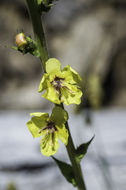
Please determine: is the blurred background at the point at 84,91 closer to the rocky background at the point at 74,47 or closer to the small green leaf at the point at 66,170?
the rocky background at the point at 74,47

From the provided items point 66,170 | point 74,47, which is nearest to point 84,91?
point 66,170

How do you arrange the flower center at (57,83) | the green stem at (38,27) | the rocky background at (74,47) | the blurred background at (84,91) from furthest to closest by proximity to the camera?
the rocky background at (74,47) < the blurred background at (84,91) < the flower center at (57,83) < the green stem at (38,27)

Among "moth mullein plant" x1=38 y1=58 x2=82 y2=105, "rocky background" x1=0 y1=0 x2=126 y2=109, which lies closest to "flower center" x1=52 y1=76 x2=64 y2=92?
"moth mullein plant" x1=38 y1=58 x2=82 y2=105

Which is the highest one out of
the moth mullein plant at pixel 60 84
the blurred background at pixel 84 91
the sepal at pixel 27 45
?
the sepal at pixel 27 45

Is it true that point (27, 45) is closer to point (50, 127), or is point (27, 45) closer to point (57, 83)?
point (57, 83)

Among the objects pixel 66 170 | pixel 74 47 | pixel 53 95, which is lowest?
pixel 74 47

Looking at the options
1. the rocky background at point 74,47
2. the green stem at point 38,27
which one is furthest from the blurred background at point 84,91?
the green stem at point 38,27

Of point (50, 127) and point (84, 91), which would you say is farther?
point (84, 91)

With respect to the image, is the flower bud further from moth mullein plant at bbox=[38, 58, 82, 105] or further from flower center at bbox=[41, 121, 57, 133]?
flower center at bbox=[41, 121, 57, 133]
